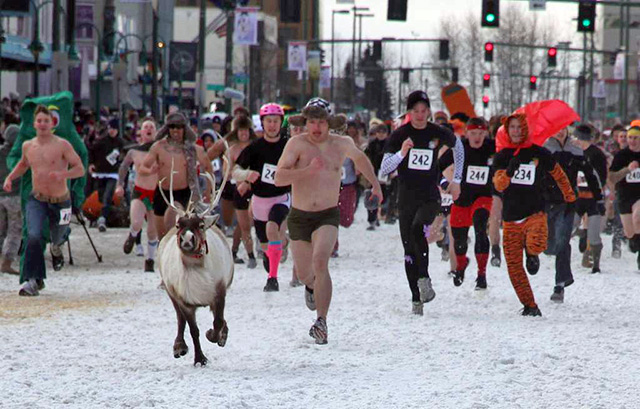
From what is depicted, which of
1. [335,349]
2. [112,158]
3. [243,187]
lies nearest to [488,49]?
[112,158]

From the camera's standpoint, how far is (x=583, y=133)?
1986cm

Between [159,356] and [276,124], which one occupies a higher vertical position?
[276,124]

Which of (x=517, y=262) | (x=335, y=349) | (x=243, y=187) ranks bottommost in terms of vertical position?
(x=335, y=349)

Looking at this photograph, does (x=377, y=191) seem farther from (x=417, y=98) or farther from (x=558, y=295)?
(x=558, y=295)

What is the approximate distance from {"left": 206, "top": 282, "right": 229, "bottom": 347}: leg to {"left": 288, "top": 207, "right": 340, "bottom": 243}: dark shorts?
1458 millimetres

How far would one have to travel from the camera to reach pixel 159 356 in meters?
10.6

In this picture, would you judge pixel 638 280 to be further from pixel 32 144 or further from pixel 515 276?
pixel 32 144

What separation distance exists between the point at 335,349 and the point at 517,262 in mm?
3178

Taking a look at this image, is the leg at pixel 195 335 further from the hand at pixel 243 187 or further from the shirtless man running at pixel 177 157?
the hand at pixel 243 187

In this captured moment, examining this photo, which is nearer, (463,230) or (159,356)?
(159,356)

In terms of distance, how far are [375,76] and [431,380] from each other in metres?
125

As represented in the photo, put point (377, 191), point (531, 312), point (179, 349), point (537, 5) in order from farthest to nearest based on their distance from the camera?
1. point (537, 5)
2. point (531, 312)
3. point (377, 191)
4. point (179, 349)

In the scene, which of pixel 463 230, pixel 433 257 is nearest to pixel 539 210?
pixel 463 230

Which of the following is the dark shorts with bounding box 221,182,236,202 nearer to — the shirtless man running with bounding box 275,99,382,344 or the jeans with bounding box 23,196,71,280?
the jeans with bounding box 23,196,71,280
